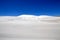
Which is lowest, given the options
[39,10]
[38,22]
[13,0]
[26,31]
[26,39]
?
[26,39]

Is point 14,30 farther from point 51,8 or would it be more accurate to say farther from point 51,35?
point 51,8

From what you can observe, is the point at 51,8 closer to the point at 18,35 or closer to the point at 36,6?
the point at 36,6

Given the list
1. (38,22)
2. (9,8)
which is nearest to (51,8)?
(38,22)

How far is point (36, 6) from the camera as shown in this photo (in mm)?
1453

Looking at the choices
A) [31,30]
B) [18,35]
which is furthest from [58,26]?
[18,35]

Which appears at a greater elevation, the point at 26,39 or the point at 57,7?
the point at 57,7

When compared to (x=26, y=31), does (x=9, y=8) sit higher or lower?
higher

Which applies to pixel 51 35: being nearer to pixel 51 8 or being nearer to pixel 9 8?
pixel 51 8

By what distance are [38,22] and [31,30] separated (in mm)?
186

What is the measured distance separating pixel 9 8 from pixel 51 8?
725 mm

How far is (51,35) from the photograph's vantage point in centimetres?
144

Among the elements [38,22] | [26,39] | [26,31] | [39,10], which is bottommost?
[26,39]

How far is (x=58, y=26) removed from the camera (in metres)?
1.44

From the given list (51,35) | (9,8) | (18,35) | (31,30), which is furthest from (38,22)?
(9,8)
